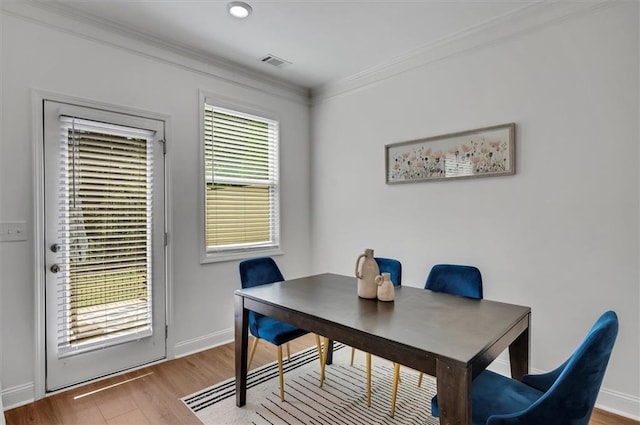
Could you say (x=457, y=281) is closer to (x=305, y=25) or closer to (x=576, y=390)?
(x=576, y=390)

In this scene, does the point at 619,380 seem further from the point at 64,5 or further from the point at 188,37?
the point at 64,5

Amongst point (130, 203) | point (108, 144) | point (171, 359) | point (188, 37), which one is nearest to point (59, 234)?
point (130, 203)

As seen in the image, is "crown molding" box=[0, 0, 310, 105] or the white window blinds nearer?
"crown molding" box=[0, 0, 310, 105]

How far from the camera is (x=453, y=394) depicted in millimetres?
1194

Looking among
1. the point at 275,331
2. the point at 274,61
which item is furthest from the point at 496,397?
the point at 274,61

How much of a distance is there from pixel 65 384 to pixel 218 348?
117 cm

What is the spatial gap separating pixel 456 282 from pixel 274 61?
8.46ft

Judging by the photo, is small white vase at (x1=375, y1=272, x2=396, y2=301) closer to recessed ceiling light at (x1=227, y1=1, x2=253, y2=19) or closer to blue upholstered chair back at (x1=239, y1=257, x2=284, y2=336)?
blue upholstered chair back at (x1=239, y1=257, x2=284, y2=336)

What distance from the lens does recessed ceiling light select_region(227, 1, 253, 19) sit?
2375 millimetres

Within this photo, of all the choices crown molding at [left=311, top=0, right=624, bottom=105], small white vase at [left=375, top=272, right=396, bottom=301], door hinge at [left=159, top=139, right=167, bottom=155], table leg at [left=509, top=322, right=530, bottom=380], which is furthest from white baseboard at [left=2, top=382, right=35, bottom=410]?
crown molding at [left=311, top=0, right=624, bottom=105]

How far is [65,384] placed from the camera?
2.44 m

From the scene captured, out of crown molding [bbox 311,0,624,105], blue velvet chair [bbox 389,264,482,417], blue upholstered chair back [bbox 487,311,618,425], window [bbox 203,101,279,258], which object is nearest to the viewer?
blue upholstered chair back [bbox 487,311,618,425]

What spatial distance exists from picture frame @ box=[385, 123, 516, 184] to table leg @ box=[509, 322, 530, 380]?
4.24 ft

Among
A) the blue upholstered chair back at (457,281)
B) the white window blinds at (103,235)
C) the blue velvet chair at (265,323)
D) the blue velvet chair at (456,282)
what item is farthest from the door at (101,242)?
the blue upholstered chair back at (457,281)
